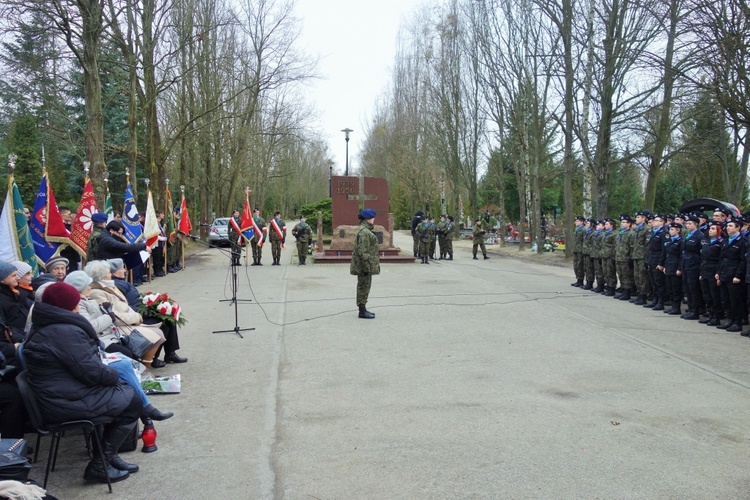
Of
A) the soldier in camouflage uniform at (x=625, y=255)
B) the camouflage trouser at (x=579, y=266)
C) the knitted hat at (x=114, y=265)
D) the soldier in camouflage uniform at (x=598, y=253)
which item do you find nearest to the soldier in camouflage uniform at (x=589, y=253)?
the soldier in camouflage uniform at (x=598, y=253)

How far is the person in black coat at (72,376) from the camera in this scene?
13.5 ft

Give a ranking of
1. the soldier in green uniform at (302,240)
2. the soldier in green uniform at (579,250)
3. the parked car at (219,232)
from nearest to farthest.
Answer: the soldier in green uniform at (579,250) < the soldier in green uniform at (302,240) < the parked car at (219,232)

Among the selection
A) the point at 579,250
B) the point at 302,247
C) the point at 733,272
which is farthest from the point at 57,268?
the point at 302,247

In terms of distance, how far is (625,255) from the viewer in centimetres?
1309

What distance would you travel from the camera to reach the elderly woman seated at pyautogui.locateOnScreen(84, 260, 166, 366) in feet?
20.3

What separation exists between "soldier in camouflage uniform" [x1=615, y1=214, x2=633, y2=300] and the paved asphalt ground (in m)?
2.28

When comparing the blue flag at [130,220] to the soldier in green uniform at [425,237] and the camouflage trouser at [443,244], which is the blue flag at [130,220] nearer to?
the soldier in green uniform at [425,237]

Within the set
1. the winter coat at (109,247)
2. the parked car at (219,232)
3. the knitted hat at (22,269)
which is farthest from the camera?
the parked car at (219,232)

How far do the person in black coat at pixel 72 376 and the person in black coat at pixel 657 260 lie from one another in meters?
10.6

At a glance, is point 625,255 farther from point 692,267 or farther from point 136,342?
point 136,342

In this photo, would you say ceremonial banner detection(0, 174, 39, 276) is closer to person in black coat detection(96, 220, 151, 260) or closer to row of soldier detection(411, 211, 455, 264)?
person in black coat detection(96, 220, 151, 260)

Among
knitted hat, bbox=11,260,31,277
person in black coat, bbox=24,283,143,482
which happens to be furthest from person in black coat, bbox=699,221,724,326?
knitted hat, bbox=11,260,31,277

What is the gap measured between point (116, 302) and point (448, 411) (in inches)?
146

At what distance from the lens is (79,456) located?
4.71m
